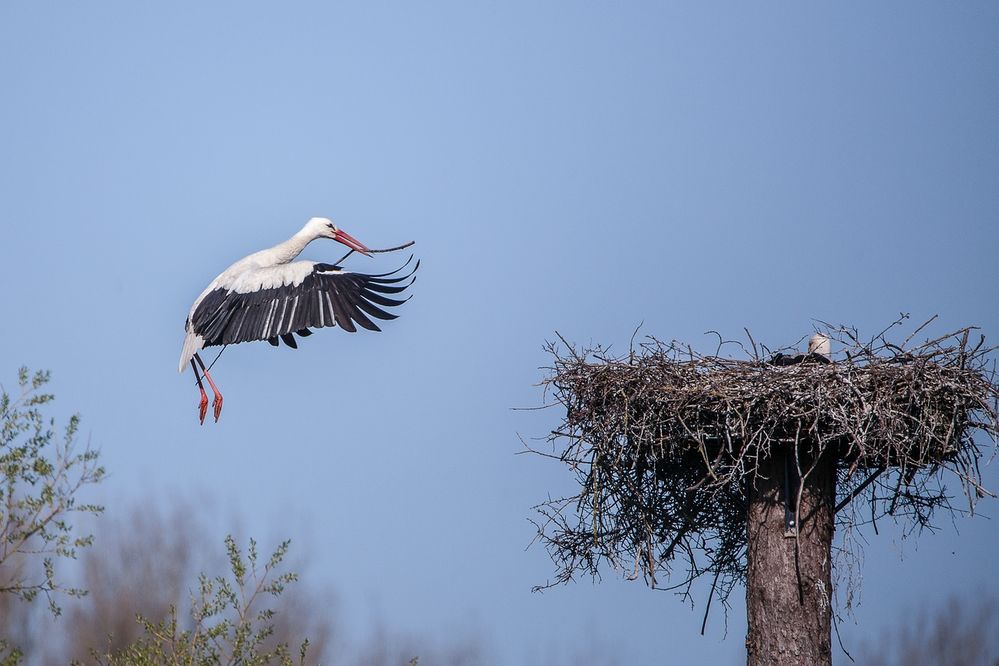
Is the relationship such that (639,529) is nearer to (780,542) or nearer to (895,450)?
(780,542)

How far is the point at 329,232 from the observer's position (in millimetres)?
12719

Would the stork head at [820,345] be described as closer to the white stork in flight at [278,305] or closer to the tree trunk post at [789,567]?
the tree trunk post at [789,567]

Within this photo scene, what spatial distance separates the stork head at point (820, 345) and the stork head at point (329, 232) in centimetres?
434

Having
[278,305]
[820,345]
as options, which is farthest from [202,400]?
[820,345]

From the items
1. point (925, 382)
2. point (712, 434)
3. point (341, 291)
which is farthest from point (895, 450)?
point (341, 291)

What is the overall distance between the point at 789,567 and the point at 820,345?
1.61 m

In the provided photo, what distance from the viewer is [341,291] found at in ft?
37.8

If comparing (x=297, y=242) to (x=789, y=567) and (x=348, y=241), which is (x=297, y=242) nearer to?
(x=348, y=241)

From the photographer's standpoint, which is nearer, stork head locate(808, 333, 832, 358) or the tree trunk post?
the tree trunk post

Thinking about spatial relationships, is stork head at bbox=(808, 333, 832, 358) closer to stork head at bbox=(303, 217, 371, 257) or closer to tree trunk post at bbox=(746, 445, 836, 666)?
tree trunk post at bbox=(746, 445, 836, 666)

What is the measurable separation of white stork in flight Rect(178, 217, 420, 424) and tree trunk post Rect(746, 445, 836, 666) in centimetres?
353

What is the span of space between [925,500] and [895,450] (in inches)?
44.6

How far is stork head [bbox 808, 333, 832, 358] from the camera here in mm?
9664

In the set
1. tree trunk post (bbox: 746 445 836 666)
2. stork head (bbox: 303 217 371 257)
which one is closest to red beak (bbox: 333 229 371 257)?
stork head (bbox: 303 217 371 257)
